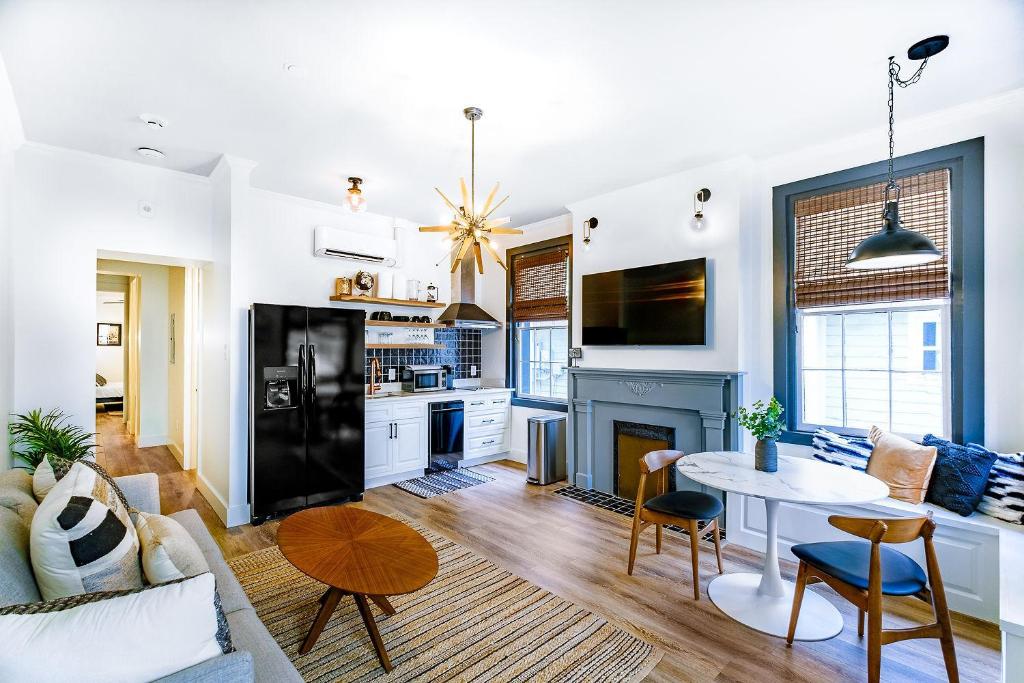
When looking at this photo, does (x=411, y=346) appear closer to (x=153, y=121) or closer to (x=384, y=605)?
(x=153, y=121)

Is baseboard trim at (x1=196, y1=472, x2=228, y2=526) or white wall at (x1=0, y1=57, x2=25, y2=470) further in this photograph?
baseboard trim at (x1=196, y1=472, x2=228, y2=526)

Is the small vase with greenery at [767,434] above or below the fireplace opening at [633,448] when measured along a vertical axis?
above

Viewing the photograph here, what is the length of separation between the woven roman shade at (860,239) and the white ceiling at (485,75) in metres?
Answer: 0.37

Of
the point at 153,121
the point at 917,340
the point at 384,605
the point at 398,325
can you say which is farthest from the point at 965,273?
the point at 153,121

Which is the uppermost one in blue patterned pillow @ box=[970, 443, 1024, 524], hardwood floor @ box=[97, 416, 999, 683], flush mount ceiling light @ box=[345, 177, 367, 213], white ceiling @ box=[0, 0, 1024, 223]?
white ceiling @ box=[0, 0, 1024, 223]

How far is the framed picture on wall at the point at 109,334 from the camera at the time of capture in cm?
1010

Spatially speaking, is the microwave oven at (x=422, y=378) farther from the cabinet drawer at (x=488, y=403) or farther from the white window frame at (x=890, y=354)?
the white window frame at (x=890, y=354)

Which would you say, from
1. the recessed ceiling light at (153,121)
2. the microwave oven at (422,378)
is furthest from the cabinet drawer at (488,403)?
the recessed ceiling light at (153,121)

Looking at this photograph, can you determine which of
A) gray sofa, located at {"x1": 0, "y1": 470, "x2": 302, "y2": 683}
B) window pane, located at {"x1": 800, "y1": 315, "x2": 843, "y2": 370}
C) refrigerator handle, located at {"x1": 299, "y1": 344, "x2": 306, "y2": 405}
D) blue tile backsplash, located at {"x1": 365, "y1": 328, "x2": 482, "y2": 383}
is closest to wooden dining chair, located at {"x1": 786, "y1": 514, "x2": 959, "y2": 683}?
window pane, located at {"x1": 800, "y1": 315, "x2": 843, "y2": 370}

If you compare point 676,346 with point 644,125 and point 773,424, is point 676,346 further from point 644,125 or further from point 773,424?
point 644,125

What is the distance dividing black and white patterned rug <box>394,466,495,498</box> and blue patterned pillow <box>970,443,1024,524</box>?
376 cm

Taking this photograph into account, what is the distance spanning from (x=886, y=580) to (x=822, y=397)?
182cm

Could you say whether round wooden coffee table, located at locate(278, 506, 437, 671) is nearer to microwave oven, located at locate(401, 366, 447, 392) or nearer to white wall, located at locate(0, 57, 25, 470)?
white wall, located at locate(0, 57, 25, 470)

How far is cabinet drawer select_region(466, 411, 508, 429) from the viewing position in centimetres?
555
